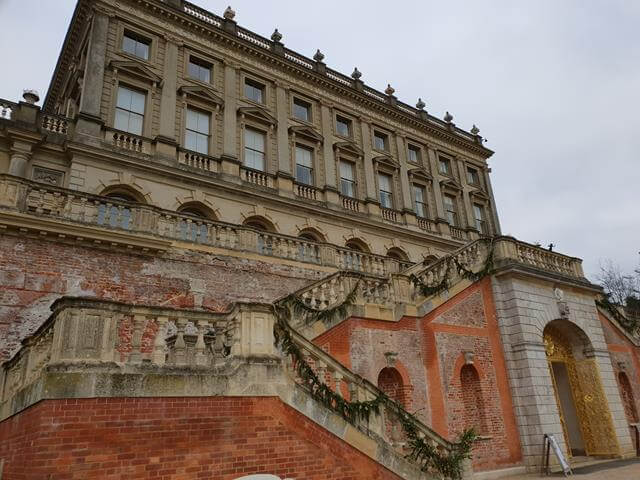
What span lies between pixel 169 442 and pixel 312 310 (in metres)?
5.12

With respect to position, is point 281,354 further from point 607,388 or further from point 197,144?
point 197,144

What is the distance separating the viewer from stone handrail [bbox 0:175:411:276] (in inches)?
454

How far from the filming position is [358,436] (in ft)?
26.0

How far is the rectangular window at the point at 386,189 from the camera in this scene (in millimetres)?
27062

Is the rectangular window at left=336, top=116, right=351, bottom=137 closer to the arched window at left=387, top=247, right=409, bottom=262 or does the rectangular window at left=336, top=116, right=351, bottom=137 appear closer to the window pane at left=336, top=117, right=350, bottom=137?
the window pane at left=336, top=117, right=350, bottom=137

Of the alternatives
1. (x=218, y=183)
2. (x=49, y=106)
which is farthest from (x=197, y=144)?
(x=49, y=106)

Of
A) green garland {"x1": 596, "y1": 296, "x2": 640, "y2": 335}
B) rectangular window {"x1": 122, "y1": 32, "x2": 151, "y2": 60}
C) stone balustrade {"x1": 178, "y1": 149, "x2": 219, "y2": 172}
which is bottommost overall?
green garland {"x1": 596, "y1": 296, "x2": 640, "y2": 335}

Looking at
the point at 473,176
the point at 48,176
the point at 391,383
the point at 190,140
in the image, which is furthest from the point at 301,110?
the point at 391,383

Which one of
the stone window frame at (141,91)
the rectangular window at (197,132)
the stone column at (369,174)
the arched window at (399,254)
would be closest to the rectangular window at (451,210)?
the arched window at (399,254)

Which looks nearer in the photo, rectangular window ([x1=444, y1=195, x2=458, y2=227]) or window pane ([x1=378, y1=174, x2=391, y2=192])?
window pane ([x1=378, y1=174, x2=391, y2=192])

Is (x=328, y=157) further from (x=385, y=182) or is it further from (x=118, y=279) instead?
(x=118, y=279)

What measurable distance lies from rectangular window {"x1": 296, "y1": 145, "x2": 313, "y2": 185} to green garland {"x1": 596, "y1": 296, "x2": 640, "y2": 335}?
43.9 feet

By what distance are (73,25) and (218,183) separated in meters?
9.81

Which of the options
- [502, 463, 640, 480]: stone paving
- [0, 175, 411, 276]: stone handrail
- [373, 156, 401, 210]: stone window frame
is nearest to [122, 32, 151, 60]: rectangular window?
[0, 175, 411, 276]: stone handrail
